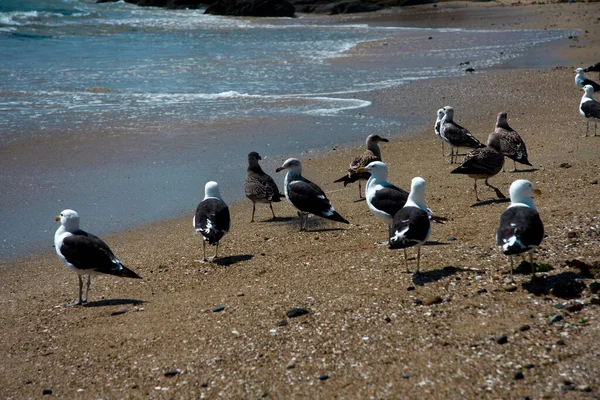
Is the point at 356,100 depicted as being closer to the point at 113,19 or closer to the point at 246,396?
the point at 246,396

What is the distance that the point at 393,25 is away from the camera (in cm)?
4300

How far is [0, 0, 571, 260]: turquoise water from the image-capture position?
13.1 m

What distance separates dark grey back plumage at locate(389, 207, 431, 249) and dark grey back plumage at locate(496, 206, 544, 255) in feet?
2.55

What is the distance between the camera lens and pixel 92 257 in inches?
330

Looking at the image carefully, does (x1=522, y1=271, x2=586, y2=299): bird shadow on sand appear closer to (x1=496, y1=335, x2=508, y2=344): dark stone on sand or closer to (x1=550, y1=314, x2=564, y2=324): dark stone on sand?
(x1=550, y1=314, x2=564, y2=324): dark stone on sand

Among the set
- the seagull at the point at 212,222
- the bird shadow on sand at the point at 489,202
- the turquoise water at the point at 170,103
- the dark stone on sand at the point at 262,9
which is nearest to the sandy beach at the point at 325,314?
the bird shadow on sand at the point at 489,202

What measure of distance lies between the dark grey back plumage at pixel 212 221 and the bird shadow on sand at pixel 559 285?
12.4ft

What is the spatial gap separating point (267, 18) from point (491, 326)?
4586cm

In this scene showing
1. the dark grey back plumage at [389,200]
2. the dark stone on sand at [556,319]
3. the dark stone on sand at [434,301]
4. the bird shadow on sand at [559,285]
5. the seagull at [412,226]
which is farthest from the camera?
the dark grey back plumage at [389,200]

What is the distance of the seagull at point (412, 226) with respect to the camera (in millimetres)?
7883

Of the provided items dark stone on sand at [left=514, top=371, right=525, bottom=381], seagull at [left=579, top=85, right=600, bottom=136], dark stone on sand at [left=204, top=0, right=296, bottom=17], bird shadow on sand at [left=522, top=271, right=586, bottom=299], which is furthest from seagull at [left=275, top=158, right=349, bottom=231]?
dark stone on sand at [left=204, top=0, right=296, bottom=17]

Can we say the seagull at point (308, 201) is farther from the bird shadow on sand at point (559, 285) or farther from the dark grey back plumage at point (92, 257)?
the bird shadow on sand at point (559, 285)

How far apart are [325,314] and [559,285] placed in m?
2.11

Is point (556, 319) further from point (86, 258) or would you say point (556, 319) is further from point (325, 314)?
point (86, 258)
